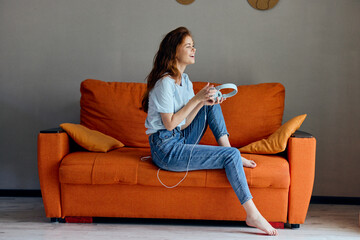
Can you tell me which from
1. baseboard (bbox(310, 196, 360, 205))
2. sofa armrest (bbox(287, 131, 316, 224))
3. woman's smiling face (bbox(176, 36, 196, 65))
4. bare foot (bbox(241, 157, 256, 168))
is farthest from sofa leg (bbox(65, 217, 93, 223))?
baseboard (bbox(310, 196, 360, 205))

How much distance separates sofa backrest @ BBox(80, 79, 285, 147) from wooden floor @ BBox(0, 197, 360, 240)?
0.65 m

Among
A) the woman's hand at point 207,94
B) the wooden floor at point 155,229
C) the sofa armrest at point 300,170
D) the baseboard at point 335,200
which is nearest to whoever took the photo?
the woman's hand at point 207,94

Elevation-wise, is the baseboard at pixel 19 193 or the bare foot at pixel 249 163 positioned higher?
the bare foot at pixel 249 163

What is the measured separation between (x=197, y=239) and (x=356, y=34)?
215 centimetres

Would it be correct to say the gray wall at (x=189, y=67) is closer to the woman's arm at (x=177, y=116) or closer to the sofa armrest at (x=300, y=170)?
the sofa armrest at (x=300, y=170)

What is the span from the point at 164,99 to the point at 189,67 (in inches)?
45.6

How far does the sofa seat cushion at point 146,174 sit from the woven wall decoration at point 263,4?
1.46 metres

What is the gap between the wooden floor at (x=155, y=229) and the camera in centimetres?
222

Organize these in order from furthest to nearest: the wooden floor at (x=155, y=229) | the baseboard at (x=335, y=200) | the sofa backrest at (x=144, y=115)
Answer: the baseboard at (x=335, y=200), the sofa backrest at (x=144, y=115), the wooden floor at (x=155, y=229)

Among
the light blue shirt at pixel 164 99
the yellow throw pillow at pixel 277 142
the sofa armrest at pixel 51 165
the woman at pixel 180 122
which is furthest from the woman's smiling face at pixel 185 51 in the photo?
the sofa armrest at pixel 51 165

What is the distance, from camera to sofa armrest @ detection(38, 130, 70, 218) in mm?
2387

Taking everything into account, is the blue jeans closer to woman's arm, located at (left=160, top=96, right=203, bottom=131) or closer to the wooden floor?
woman's arm, located at (left=160, top=96, right=203, bottom=131)

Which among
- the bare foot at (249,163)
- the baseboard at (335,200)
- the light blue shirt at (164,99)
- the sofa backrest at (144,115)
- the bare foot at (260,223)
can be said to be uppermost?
the light blue shirt at (164,99)

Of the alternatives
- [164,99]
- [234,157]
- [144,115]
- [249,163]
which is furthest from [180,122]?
[144,115]
